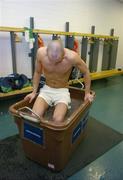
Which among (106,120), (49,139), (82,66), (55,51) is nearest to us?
(49,139)

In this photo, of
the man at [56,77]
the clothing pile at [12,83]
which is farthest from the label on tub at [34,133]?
the clothing pile at [12,83]

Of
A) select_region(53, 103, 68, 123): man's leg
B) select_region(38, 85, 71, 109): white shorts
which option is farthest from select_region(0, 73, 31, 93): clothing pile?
select_region(53, 103, 68, 123): man's leg

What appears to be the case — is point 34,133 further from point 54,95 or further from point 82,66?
point 82,66

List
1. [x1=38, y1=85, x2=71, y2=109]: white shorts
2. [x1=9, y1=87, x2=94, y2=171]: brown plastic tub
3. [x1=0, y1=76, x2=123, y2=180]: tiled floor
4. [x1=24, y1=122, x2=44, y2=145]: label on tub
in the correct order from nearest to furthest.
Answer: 1. [x1=9, y1=87, x2=94, y2=171]: brown plastic tub
2. [x1=24, y1=122, x2=44, y2=145]: label on tub
3. [x1=0, y1=76, x2=123, y2=180]: tiled floor
4. [x1=38, y1=85, x2=71, y2=109]: white shorts

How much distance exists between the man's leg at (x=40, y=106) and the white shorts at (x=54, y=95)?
5 centimetres

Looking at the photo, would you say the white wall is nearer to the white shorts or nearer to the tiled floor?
the tiled floor

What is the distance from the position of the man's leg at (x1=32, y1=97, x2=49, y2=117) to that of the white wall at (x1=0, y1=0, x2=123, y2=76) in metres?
1.58

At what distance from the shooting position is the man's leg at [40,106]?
1941mm

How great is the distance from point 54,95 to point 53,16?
2.19 metres

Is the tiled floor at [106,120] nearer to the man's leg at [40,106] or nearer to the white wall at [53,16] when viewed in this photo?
the man's leg at [40,106]

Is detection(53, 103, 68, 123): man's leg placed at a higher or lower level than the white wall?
lower

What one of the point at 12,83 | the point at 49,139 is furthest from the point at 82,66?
the point at 12,83

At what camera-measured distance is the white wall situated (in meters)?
3.19

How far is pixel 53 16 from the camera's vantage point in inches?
146
